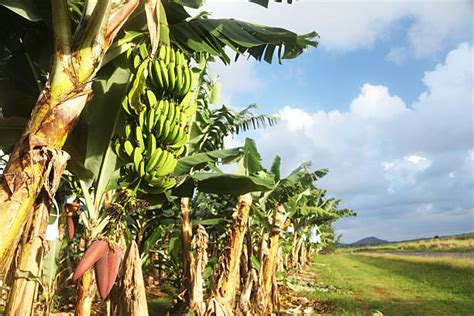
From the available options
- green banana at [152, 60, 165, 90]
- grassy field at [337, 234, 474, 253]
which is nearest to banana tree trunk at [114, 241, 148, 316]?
green banana at [152, 60, 165, 90]

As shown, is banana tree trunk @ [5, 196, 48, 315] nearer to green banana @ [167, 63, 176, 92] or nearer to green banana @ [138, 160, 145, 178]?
green banana @ [138, 160, 145, 178]

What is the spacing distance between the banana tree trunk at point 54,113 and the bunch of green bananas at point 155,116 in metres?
0.38

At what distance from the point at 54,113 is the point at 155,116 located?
73 centimetres

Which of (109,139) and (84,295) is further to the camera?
(109,139)

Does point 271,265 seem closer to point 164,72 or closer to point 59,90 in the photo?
point 164,72

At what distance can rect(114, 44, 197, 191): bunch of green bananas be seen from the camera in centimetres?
285

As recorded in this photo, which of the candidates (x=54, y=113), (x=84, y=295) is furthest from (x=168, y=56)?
(x=84, y=295)

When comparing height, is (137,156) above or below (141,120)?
below

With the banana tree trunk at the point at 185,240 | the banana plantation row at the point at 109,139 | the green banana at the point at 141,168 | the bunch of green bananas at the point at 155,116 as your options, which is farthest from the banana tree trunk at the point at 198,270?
the green banana at the point at 141,168

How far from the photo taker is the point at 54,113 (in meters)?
2.31

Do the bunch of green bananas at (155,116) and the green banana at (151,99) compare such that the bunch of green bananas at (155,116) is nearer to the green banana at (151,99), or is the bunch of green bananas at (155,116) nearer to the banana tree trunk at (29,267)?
the green banana at (151,99)

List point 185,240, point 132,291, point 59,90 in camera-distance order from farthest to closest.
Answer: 1. point 185,240
2. point 59,90
3. point 132,291

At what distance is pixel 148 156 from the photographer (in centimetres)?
289

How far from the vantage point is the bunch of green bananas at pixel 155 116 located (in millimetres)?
2854
